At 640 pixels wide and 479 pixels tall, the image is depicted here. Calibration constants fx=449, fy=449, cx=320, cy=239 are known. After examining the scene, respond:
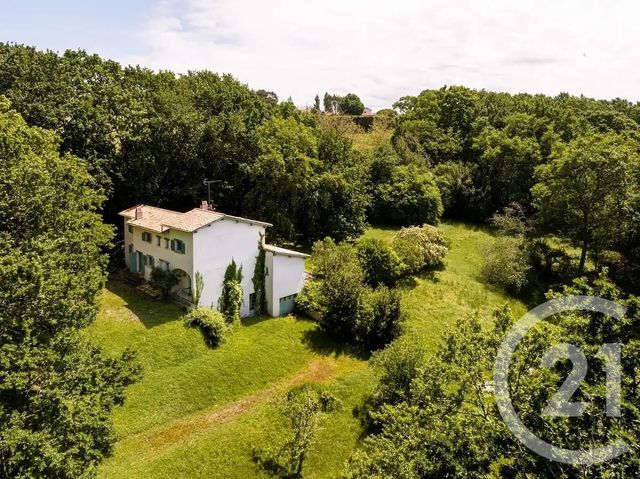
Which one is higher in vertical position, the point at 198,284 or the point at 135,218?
the point at 135,218

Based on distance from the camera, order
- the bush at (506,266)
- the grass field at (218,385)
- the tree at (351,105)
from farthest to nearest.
Answer: the tree at (351,105) → the bush at (506,266) → the grass field at (218,385)

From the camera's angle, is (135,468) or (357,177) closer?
(135,468)

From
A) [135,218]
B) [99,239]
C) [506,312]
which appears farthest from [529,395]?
[135,218]

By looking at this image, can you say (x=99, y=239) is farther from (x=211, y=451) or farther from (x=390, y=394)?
(x=390, y=394)

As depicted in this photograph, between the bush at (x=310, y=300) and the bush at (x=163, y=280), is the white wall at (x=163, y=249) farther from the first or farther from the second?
the bush at (x=310, y=300)

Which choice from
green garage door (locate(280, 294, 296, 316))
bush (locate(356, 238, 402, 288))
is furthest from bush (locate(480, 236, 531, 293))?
green garage door (locate(280, 294, 296, 316))

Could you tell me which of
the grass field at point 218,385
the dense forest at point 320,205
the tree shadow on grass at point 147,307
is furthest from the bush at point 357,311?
the tree shadow on grass at point 147,307
